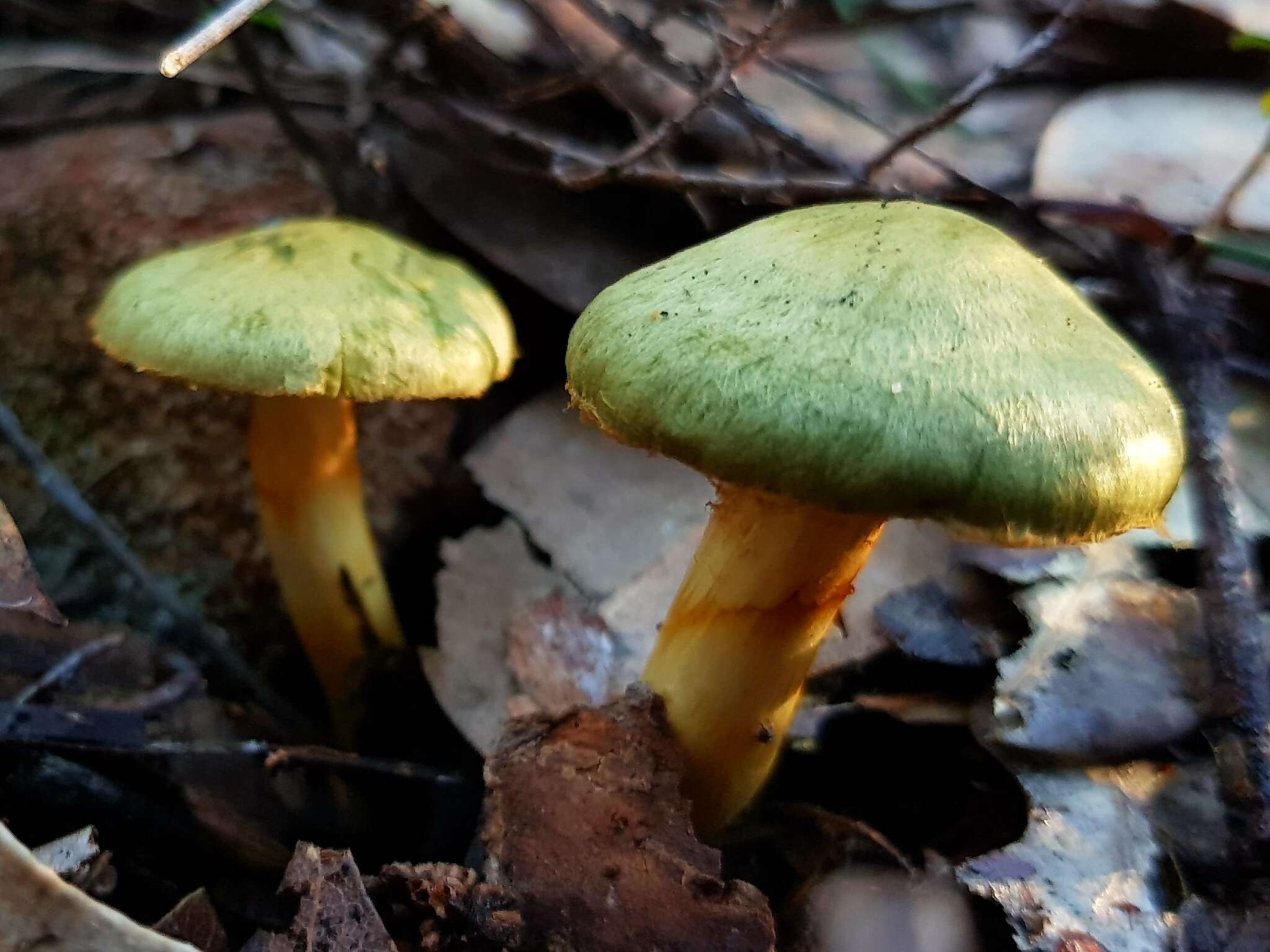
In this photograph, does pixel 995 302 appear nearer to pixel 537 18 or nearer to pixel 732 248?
pixel 732 248

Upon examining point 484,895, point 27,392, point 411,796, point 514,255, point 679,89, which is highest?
point 679,89

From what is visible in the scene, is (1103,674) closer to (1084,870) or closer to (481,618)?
(1084,870)

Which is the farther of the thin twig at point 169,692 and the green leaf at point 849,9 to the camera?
the green leaf at point 849,9

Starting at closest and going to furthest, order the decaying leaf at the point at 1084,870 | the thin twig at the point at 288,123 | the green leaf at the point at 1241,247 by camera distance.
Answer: the decaying leaf at the point at 1084,870 → the green leaf at the point at 1241,247 → the thin twig at the point at 288,123

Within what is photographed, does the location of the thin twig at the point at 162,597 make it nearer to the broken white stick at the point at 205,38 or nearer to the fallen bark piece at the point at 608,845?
the fallen bark piece at the point at 608,845

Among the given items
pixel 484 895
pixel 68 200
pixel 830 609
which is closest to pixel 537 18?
pixel 68 200

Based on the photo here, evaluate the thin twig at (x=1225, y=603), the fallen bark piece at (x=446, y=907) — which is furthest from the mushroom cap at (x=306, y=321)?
the thin twig at (x=1225, y=603)

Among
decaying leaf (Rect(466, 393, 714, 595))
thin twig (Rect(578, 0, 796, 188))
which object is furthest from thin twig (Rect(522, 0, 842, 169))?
decaying leaf (Rect(466, 393, 714, 595))
